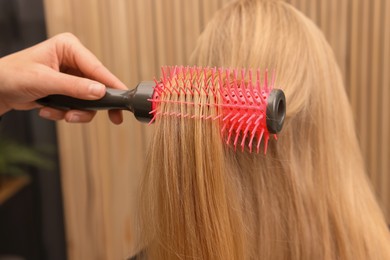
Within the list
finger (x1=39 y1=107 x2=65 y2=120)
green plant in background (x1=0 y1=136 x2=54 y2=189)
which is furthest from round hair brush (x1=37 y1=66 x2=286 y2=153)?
green plant in background (x1=0 y1=136 x2=54 y2=189)

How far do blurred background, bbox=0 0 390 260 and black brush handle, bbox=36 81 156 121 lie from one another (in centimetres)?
59

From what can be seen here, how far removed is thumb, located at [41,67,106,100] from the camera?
2.23 ft

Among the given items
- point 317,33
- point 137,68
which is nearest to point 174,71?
point 317,33

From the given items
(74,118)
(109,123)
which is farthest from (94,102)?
Result: (109,123)

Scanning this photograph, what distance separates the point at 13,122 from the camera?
55.7 inches

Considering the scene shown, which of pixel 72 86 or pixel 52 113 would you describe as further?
pixel 52 113

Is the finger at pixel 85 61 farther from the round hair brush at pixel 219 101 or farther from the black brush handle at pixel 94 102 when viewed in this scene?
the round hair brush at pixel 219 101

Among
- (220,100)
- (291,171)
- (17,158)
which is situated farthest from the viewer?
(17,158)

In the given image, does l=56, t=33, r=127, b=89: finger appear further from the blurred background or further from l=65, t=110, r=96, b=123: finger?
the blurred background

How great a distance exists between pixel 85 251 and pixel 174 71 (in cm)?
103

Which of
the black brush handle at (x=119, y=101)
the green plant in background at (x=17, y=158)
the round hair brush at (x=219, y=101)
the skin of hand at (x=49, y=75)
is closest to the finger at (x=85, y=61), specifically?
the skin of hand at (x=49, y=75)

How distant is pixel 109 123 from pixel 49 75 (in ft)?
2.16

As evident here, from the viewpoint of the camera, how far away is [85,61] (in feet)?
2.84

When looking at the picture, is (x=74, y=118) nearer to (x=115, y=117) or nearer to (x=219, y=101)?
(x=115, y=117)
